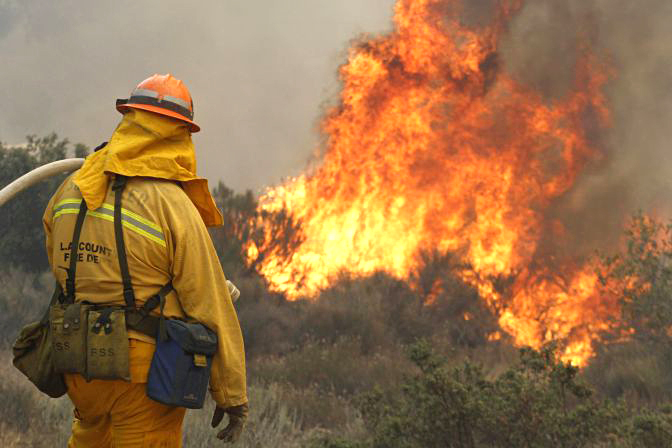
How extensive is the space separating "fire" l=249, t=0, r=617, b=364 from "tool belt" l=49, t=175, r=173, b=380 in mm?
11738

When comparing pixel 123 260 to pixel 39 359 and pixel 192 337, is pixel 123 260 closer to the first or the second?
pixel 192 337

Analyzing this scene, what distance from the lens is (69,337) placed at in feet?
7.95

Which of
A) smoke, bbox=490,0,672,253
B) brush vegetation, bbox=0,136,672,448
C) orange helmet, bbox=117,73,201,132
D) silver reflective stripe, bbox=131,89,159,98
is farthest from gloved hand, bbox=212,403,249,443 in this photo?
smoke, bbox=490,0,672,253

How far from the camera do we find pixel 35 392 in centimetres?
602

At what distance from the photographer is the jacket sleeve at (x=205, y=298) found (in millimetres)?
2480

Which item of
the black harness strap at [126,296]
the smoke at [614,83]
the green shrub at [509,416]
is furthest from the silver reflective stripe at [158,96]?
the smoke at [614,83]

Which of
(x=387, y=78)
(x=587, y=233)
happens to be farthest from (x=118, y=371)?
(x=387, y=78)

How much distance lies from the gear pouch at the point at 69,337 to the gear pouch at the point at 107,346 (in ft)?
0.09

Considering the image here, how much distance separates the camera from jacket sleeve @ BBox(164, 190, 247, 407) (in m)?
2.48

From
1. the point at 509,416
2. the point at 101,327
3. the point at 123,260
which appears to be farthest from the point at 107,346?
the point at 509,416

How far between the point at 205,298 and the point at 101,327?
0.35m

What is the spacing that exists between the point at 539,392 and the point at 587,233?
10490 millimetres

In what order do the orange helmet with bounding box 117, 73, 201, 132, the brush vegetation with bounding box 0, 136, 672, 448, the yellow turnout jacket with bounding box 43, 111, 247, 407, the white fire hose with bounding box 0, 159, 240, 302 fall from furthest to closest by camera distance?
the brush vegetation with bounding box 0, 136, 672, 448, the white fire hose with bounding box 0, 159, 240, 302, the orange helmet with bounding box 117, 73, 201, 132, the yellow turnout jacket with bounding box 43, 111, 247, 407

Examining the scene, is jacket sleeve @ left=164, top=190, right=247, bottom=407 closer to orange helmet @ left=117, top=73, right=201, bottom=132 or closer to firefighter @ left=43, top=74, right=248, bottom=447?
firefighter @ left=43, top=74, right=248, bottom=447
